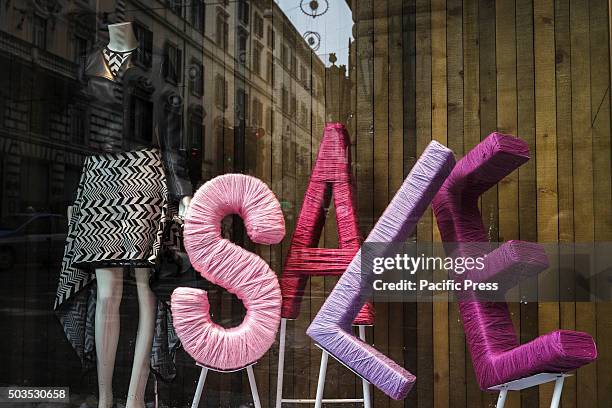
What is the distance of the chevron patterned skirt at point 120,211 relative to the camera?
8.30 ft

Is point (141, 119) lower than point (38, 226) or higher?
higher

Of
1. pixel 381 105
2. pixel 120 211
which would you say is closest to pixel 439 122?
pixel 381 105

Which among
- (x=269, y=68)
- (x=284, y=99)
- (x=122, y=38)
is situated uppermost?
(x=122, y=38)

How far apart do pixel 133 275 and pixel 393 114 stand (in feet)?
3.63

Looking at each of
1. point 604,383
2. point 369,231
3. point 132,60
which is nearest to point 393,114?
point 369,231

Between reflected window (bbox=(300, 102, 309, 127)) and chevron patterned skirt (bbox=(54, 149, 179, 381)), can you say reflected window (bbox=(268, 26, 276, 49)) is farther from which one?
chevron patterned skirt (bbox=(54, 149, 179, 381))

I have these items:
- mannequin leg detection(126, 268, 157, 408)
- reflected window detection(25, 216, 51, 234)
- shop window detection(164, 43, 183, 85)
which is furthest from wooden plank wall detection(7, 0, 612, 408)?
→ reflected window detection(25, 216, 51, 234)

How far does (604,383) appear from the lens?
2365 millimetres

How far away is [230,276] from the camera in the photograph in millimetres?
2393

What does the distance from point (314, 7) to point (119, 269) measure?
1.19 m

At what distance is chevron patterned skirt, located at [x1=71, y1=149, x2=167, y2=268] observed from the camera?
253 cm

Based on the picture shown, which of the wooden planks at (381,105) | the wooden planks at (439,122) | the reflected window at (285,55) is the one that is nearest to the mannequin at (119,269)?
the reflected window at (285,55)

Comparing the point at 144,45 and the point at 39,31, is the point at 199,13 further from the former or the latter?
the point at 39,31

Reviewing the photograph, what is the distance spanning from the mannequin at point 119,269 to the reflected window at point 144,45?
0.02 metres
